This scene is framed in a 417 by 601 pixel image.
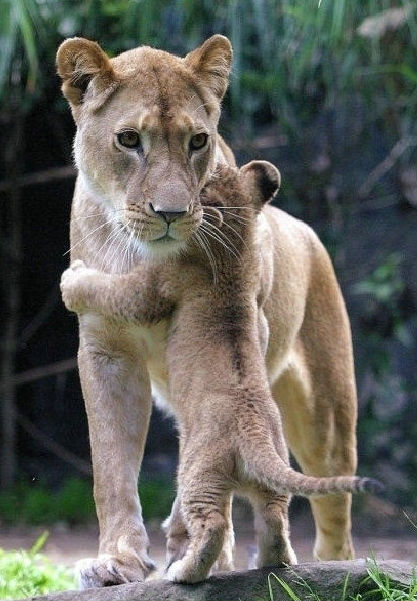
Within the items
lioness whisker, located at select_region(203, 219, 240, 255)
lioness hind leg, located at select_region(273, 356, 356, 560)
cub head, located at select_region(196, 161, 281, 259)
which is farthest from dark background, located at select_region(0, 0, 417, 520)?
lioness whisker, located at select_region(203, 219, 240, 255)

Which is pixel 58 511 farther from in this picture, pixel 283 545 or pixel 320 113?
pixel 283 545

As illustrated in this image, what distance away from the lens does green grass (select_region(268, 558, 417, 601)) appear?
10.2 ft

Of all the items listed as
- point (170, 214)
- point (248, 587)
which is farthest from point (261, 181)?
point (248, 587)

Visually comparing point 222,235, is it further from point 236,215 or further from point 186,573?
point 186,573

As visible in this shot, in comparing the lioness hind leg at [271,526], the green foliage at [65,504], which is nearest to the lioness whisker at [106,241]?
the lioness hind leg at [271,526]

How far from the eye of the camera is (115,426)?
3.81 meters

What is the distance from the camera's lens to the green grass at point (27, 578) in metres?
4.20

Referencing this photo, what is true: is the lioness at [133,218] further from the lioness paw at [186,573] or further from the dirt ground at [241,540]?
the dirt ground at [241,540]

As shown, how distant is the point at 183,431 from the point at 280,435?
0.26 meters

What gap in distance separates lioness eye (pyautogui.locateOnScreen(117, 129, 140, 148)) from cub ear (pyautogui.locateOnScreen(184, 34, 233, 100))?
1.17 ft

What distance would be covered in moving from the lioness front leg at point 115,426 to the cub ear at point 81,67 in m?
0.70

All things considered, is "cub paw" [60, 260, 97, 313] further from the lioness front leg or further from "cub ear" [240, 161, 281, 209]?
"cub ear" [240, 161, 281, 209]

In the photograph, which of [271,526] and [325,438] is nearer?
[271,526]

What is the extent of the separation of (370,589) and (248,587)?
0.32 meters
